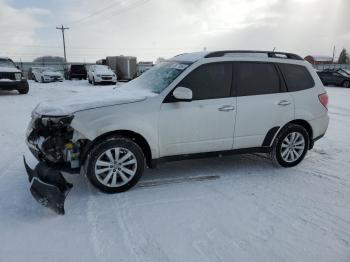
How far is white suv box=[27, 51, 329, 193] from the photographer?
13.0 feet


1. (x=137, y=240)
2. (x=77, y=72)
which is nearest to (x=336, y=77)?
(x=77, y=72)

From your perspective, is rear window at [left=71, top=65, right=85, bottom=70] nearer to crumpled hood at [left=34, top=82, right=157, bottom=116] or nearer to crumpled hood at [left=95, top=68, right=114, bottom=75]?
crumpled hood at [left=95, top=68, right=114, bottom=75]

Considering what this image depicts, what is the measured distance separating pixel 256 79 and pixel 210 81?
2.63 ft

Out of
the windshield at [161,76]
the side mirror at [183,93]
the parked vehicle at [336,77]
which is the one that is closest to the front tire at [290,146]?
the side mirror at [183,93]

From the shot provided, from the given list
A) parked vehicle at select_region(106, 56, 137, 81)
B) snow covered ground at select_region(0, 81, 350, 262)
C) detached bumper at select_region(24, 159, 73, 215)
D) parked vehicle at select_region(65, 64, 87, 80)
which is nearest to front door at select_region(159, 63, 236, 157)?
snow covered ground at select_region(0, 81, 350, 262)

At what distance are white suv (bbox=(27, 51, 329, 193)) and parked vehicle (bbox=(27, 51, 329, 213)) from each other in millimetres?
13

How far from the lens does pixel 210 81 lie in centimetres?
455

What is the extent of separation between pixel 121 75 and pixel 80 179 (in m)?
27.2

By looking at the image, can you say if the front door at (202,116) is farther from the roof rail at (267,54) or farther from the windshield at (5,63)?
the windshield at (5,63)

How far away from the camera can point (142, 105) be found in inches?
162

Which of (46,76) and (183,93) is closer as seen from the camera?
(183,93)

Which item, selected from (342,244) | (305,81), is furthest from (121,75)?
(342,244)

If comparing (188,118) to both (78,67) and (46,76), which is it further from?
(78,67)

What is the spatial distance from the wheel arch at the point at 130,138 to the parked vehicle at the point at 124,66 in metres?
26.8
